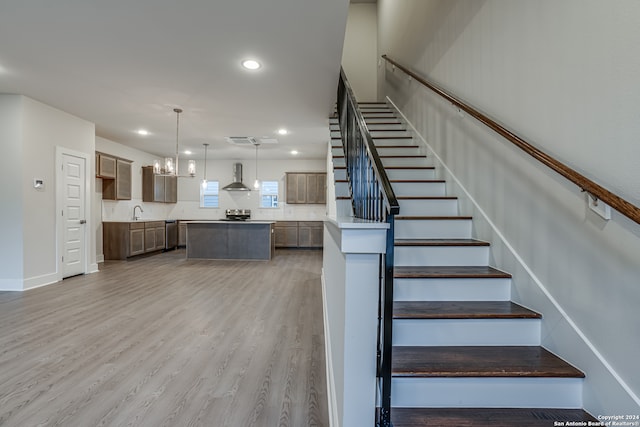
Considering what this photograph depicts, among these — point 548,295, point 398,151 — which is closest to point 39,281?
point 398,151

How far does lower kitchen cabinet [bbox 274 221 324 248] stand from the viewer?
9.00 meters

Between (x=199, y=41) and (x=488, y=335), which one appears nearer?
(x=488, y=335)

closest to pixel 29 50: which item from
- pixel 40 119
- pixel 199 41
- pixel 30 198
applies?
pixel 199 41

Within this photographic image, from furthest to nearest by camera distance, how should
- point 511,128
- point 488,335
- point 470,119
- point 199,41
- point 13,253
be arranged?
point 13,253 → point 199,41 → point 470,119 → point 511,128 → point 488,335

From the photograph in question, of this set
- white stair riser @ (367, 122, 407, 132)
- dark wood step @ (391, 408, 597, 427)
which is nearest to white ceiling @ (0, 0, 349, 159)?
white stair riser @ (367, 122, 407, 132)

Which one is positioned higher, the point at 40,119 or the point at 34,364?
the point at 40,119

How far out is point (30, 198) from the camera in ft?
14.7

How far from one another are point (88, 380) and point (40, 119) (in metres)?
4.49

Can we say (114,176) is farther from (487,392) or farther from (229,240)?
(487,392)

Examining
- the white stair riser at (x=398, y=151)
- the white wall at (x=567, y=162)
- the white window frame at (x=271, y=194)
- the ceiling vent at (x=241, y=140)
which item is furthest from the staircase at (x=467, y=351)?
the white window frame at (x=271, y=194)

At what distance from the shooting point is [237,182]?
927 centimetres

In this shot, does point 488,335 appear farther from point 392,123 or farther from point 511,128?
point 392,123

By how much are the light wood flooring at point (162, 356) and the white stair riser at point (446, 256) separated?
1124 millimetres

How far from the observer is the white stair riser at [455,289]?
6.45ft
